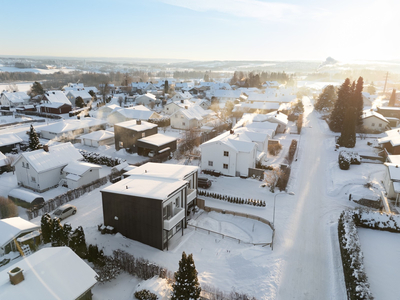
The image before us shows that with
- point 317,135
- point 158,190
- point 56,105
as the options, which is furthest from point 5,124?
point 317,135

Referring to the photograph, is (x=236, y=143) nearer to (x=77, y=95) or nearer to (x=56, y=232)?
(x=56, y=232)

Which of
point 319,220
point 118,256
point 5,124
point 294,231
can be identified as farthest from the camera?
point 5,124

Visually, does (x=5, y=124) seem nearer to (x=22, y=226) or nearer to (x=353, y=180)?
(x=22, y=226)

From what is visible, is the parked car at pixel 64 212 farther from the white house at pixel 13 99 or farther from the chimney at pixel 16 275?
the white house at pixel 13 99

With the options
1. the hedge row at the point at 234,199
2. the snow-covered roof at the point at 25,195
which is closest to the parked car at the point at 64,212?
the snow-covered roof at the point at 25,195

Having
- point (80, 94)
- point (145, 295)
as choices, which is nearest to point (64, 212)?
point (145, 295)

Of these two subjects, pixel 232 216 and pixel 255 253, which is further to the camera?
pixel 232 216
